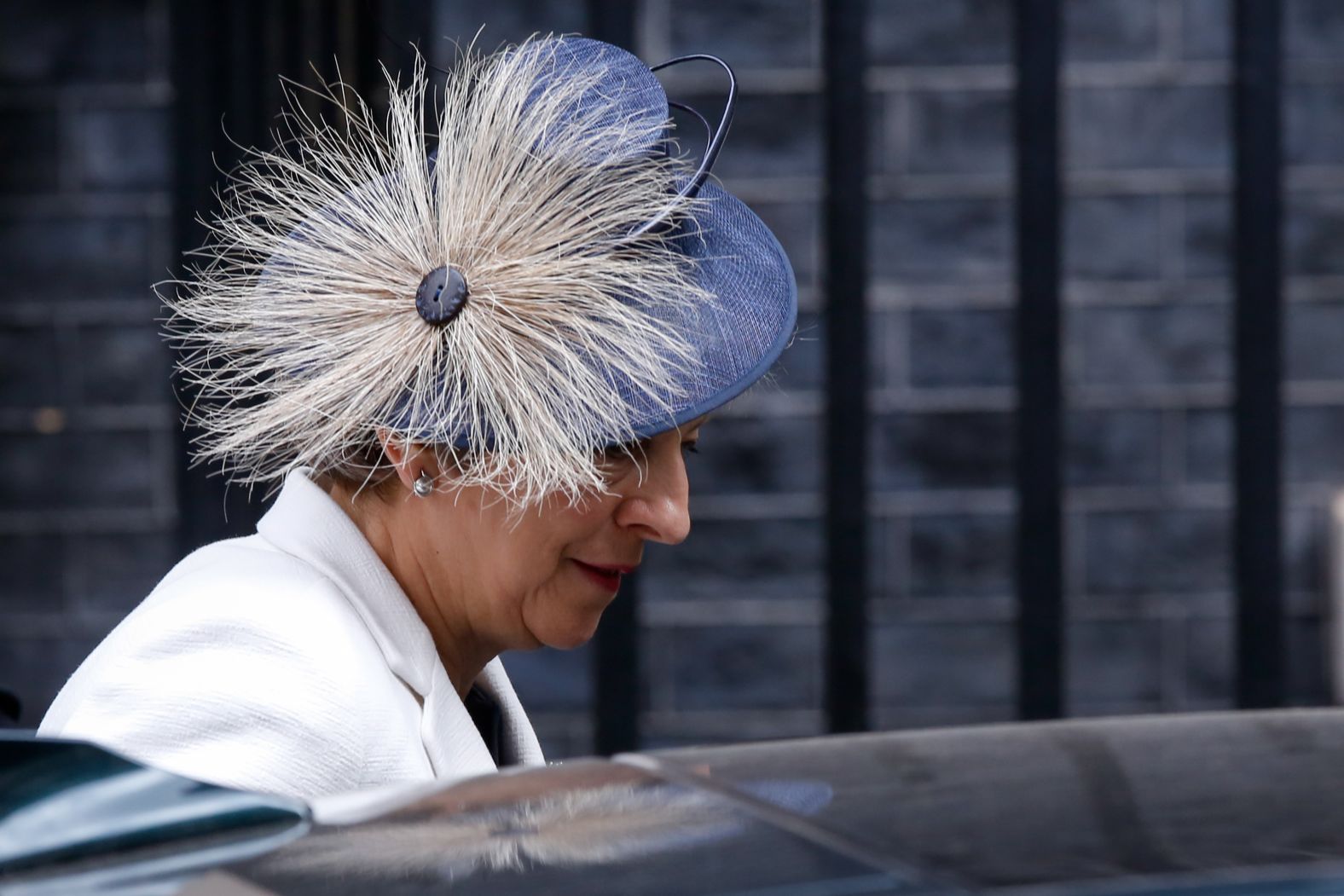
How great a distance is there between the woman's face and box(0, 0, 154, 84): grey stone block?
2529 millimetres

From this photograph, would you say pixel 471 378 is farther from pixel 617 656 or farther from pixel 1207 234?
pixel 1207 234

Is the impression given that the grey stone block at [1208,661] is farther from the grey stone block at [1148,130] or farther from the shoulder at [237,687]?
the shoulder at [237,687]

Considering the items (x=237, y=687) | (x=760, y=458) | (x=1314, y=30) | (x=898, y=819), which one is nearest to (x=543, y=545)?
(x=237, y=687)

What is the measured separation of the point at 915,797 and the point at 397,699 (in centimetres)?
50

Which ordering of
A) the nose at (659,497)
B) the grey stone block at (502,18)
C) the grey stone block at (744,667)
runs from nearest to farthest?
the nose at (659,497) → the grey stone block at (502,18) → the grey stone block at (744,667)

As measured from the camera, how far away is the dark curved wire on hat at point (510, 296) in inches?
55.1

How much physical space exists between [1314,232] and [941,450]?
3.07 ft

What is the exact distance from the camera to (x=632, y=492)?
1512mm

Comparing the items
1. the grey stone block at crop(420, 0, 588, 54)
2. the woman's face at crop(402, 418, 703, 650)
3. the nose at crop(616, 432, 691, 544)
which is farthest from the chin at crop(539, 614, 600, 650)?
the grey stone block at crop(420, 0, 588, 54)

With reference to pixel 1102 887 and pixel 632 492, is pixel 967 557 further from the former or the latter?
pixel 1102 887

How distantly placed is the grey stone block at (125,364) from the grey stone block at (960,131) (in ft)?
5.72

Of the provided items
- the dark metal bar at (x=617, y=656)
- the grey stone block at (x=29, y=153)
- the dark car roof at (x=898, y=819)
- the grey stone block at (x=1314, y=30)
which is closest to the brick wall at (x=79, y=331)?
the grey stone block at (x=29, y=153)

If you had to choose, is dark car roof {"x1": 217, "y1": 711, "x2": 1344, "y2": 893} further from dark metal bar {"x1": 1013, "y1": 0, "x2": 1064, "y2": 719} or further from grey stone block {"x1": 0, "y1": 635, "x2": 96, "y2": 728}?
grey stone block {"x1": 0, "y1": 635, "x2": 96, "y2": 728}

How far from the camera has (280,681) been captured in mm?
1224
